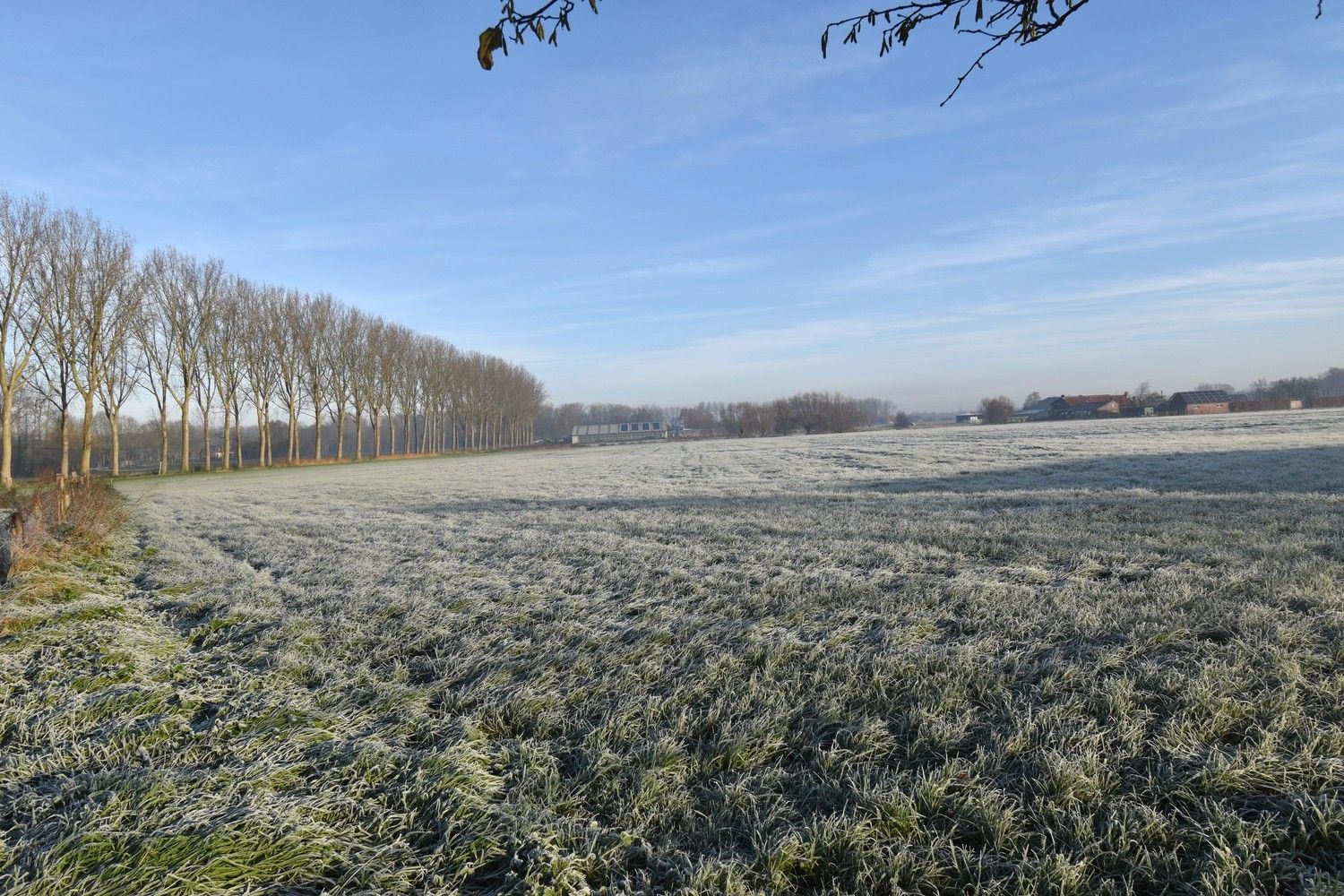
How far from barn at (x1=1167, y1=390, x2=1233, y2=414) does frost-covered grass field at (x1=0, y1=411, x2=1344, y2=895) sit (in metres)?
77.8

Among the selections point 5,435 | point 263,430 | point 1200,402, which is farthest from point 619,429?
point 5,435

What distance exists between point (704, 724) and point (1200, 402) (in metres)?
93.1

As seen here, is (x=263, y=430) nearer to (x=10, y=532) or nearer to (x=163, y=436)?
(x=163, y=436)

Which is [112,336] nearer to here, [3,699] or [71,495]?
[71,495]

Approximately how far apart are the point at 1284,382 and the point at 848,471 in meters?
88.9

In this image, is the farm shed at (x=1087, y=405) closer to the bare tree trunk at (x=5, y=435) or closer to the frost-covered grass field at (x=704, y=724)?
the frost-covered grass field at (x=704, y=724)

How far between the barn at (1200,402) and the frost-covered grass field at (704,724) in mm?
77844

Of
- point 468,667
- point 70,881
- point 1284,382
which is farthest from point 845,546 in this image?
point 1284,382

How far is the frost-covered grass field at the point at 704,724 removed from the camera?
228 cm

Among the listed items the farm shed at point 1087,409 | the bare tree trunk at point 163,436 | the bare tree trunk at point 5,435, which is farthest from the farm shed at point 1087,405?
the bare tree trunk at point 5,435

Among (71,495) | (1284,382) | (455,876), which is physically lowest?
(455,876)

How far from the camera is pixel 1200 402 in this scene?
74.0 metres

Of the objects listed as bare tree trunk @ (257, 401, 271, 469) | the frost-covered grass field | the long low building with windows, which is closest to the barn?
the long low building with windows

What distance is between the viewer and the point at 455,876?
7.52ft
